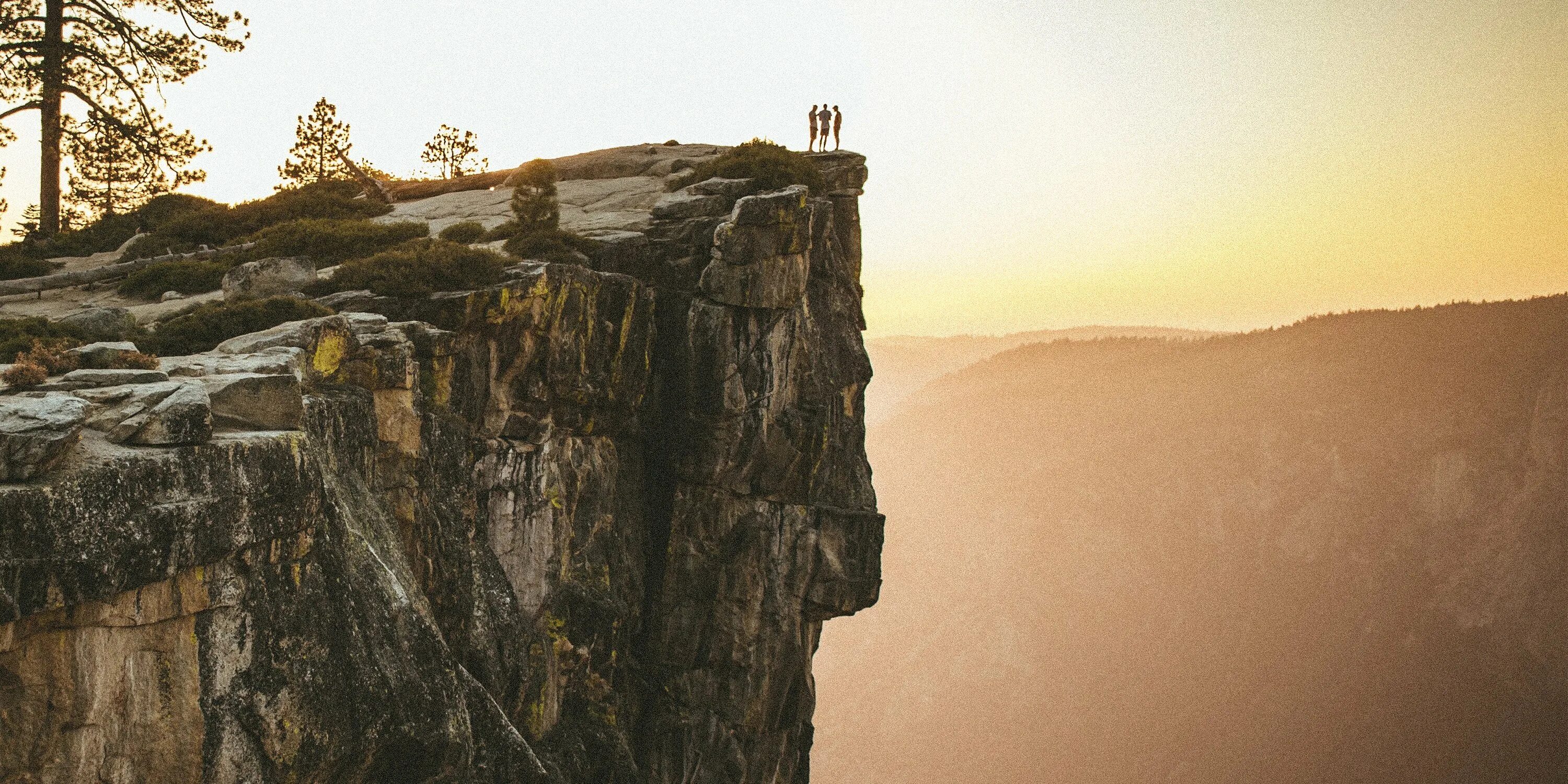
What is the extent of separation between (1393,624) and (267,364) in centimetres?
20770

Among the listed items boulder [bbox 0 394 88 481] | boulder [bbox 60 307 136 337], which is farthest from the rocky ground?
boulder [bbox 0 394 88 481]

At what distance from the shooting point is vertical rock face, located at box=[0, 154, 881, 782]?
1098cm

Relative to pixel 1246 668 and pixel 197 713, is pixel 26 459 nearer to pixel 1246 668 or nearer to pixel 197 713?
pixel 197 713

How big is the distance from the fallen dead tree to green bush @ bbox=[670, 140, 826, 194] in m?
15.9

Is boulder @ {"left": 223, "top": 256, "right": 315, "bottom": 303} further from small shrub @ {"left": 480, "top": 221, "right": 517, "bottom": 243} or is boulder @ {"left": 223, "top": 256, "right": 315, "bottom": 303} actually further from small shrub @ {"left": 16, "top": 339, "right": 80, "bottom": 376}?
small shrub @ {"left": 16, "top": 339, "right": 80, "bottom": 376}

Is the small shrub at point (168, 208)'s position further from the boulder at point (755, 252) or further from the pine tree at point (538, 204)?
the boulder at point (755, 252)

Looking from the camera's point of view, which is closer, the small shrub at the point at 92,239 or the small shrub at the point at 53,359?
the small shrub at the point at 53,359

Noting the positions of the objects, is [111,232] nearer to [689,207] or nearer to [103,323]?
[103,323]

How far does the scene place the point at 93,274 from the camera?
29406mm

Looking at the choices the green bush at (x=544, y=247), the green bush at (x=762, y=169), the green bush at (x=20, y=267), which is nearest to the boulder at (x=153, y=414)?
the green bush at (x=544, y=247)

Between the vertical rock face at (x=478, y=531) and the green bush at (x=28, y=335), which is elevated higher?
the green bush at (x=28, y=335)

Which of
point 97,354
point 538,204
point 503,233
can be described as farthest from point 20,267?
point 97,354

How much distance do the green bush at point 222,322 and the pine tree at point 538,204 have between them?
33.5 ft

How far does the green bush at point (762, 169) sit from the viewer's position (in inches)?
1384
